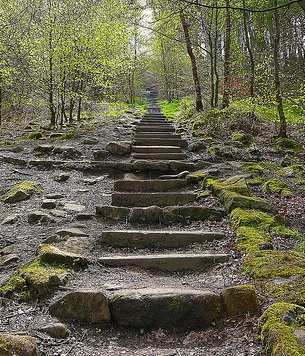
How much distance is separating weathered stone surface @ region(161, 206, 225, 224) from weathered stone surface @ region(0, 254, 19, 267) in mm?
2343

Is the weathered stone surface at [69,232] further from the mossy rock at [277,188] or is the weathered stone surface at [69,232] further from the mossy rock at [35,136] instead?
the mossy rock at [35,136]

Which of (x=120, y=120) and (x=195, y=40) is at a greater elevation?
(x=195, y=40)

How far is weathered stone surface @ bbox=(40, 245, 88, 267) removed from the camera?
11.4 ft

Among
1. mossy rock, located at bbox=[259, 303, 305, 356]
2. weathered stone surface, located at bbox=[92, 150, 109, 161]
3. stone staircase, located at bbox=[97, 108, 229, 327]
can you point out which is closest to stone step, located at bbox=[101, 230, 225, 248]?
stone staircase, located at bbox=[97, 108, 229, 327]

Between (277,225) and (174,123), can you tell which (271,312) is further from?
(174,123)

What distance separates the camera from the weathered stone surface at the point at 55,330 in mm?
2451

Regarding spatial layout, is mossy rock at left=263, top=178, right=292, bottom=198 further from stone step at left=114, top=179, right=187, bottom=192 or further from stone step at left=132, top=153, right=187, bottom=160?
stone step at left=132, top=153, right=187, bottom=160

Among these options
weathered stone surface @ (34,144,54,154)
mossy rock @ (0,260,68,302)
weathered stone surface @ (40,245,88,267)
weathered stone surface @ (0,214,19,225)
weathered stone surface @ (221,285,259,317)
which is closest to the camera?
weathered stone surface @ (221,285,259,317)

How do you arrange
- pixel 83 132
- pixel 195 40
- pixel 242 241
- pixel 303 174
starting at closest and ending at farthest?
1. pixel 242 241
2. pixel 303 174
3. pixel 83 132
4. pixel 195 40

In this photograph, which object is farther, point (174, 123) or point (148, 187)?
point (174, 123)

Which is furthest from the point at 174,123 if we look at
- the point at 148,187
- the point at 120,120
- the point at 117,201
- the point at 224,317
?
the point at 224,317

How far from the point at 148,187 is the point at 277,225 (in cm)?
287

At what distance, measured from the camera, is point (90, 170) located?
771 cm

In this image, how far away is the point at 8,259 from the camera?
354cm
